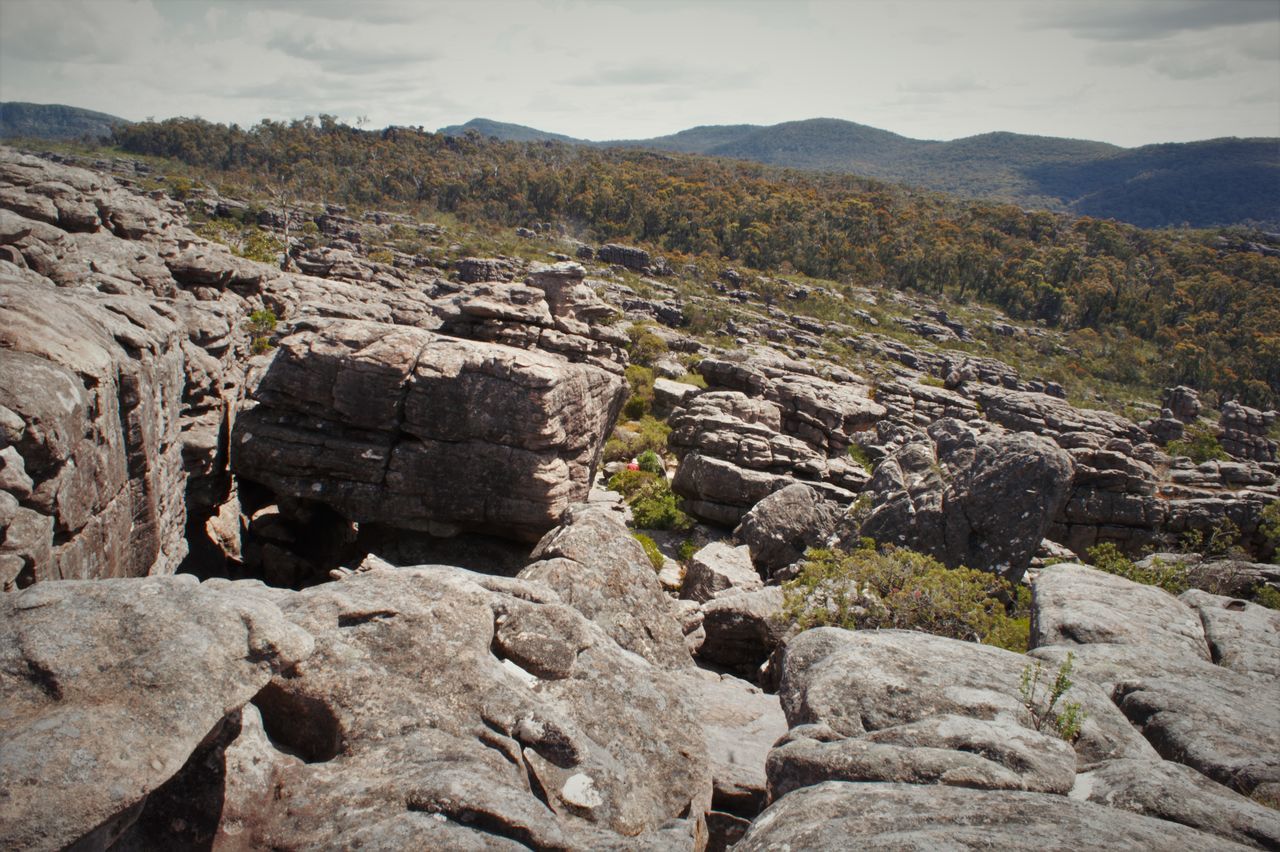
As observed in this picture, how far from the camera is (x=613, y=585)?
45.4 ft

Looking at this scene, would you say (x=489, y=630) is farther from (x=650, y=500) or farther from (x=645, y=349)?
(x=645, y=349)

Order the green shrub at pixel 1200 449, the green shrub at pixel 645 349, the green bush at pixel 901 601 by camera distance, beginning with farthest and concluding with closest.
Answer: the green shrub at pixel 1200 449
the green shrub at pixel 645 349
the green bush at pixel 901 601

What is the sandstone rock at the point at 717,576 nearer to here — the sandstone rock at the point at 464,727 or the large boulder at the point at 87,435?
the sandstone rock at the point at 464,727

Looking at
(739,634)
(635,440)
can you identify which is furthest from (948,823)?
(635,440)

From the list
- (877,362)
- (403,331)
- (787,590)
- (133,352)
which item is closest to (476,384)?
(403,331)

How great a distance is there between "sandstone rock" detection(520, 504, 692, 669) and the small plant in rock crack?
19.7ft

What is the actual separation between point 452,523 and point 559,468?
3.50 m

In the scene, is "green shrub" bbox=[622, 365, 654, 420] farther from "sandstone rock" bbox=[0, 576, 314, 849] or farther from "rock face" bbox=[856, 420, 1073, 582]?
"sandstone rock" bbox=[0, 576, 314, 849]

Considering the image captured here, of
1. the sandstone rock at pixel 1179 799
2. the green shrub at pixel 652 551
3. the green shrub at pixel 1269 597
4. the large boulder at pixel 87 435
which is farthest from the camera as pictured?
the green shrub at pixel 652 551

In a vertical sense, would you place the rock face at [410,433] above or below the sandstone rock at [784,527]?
above

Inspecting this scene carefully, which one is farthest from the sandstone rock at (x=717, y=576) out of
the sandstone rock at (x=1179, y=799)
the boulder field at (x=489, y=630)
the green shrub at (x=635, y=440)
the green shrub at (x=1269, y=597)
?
the green shrub at (x=1269, y=597)

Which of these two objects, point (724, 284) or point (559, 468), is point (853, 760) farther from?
point (724, 284)

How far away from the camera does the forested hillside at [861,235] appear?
12494 cm

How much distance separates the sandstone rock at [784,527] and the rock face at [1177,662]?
27.5ft
